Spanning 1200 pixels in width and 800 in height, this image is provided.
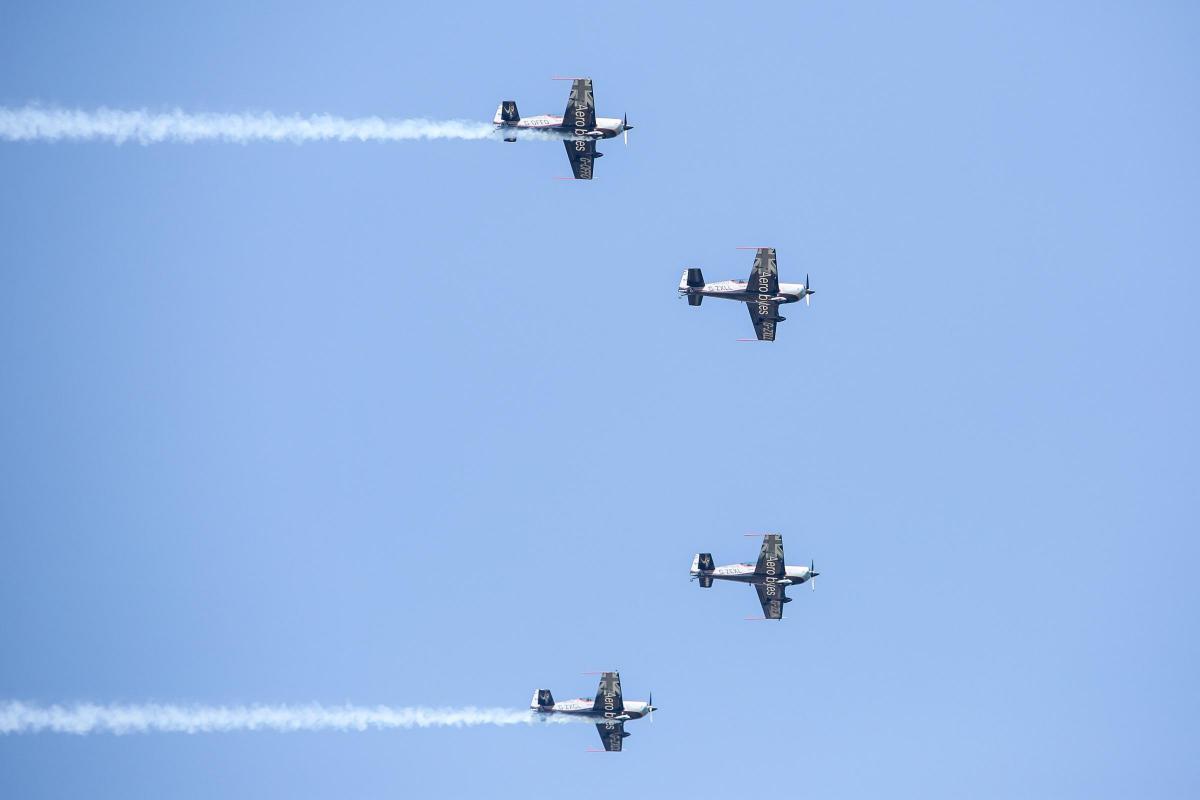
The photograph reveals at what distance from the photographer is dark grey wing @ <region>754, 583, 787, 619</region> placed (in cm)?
13988

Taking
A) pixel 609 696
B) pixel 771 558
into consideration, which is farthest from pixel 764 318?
pixel 609 696

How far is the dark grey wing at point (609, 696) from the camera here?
134m

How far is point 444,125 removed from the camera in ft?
440

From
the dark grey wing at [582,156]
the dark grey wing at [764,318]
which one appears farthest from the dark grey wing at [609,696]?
the dark grey wing at [582,156]

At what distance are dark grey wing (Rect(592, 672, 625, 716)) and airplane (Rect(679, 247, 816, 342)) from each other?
2340cm

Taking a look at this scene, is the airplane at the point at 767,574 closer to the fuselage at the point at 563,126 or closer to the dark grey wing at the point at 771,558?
the dark grey wing at the point at 771,558

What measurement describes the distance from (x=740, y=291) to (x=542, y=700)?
93.7 ft

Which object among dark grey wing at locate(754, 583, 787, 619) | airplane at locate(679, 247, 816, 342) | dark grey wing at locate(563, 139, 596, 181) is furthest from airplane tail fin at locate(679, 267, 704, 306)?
dark grey wing at locate(754, 583, 787, 619)

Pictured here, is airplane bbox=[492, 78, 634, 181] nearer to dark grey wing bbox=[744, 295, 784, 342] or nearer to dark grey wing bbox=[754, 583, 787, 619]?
dark grey wing bbox=[744, 295, 784, 342]

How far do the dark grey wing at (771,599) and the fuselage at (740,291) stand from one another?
1885cm

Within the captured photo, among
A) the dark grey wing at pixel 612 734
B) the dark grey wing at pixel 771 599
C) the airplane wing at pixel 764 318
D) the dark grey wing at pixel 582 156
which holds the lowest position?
the dark grey wing at pixel 612 734

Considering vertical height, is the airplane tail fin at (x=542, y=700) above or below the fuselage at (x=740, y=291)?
below

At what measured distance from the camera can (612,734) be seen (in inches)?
5295

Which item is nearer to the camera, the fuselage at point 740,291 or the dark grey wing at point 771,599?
the fuselage at point 740,291
